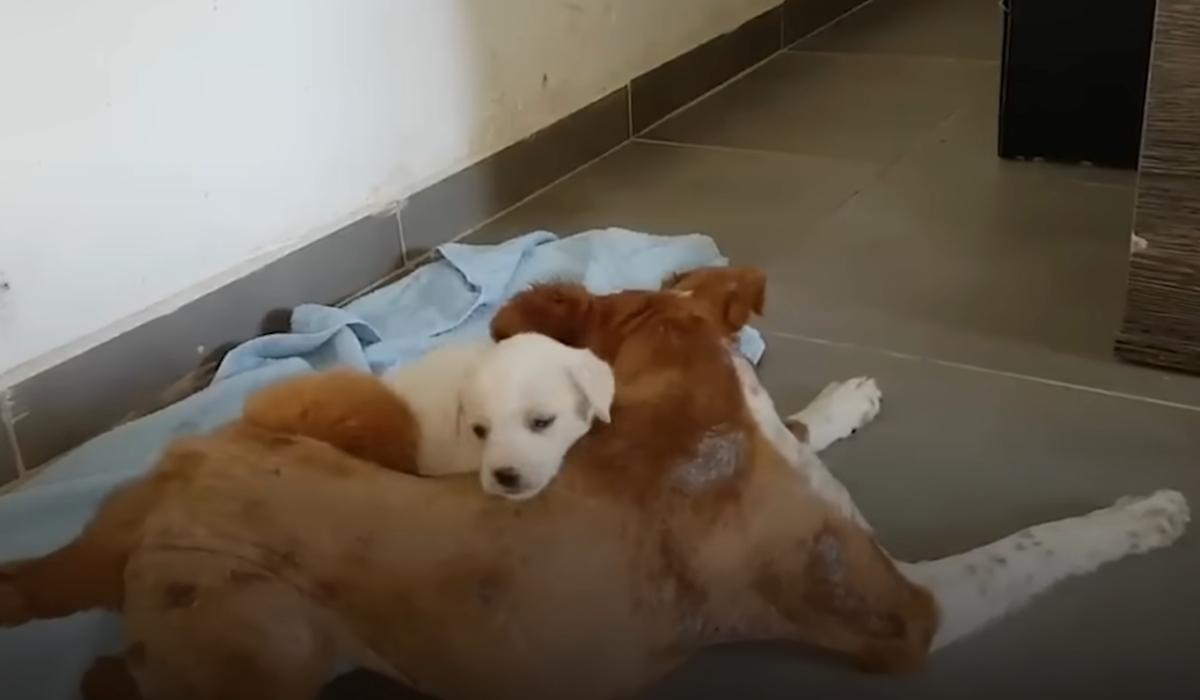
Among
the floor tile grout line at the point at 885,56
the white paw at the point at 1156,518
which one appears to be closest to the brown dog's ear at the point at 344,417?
the white paw at the point at 1156,518

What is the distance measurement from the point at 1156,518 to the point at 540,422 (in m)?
0.57

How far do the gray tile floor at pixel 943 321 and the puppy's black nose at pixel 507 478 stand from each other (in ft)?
0.58

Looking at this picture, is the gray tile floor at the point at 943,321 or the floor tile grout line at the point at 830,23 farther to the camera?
the floor tile grout line at the point at 830,23

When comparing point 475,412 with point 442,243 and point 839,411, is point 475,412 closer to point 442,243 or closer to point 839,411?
point 839,411

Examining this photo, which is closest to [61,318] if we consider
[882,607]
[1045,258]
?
[882,607]

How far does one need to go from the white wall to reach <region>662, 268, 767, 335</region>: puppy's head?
604 millimetres

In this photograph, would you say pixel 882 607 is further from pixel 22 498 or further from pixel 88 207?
pixel 88 207

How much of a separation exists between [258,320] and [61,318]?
0.85 feet

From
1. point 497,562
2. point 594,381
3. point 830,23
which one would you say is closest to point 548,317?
point 594,381

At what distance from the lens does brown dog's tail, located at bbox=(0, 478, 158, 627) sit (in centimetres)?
89

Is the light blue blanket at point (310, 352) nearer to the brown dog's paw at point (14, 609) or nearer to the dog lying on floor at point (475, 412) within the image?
the brown dog's paw at point (14, 609)

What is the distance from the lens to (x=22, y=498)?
3.70ft

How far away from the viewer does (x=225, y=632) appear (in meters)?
0.84

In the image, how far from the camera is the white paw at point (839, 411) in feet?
4.27
